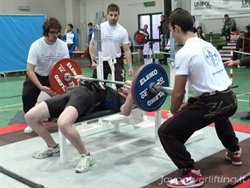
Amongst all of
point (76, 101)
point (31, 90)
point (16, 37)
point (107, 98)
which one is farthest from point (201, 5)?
point (76, 101)

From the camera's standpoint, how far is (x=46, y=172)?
2.86 meters

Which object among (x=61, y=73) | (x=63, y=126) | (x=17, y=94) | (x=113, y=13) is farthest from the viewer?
(x=17, y=94)

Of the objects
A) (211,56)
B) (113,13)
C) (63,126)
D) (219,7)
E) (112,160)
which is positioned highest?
(219,7)

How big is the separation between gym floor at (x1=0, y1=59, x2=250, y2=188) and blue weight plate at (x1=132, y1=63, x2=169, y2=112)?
532mm

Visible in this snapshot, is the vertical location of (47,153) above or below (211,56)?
below

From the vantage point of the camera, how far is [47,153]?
3189mm

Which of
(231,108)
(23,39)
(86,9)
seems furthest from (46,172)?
(86,9)

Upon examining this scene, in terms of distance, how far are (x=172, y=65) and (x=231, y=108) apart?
3.11 ft

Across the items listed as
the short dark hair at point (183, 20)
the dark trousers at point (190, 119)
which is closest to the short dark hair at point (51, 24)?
the short dark hair at point (183, 20)

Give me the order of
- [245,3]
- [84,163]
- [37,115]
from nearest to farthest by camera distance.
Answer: [84,163] → [37,115] → [245,3]

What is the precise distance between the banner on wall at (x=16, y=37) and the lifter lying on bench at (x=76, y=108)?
6.51m

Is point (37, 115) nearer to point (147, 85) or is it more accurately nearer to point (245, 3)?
point (147, 85)

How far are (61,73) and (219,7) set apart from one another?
792cm

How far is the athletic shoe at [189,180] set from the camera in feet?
8.02
